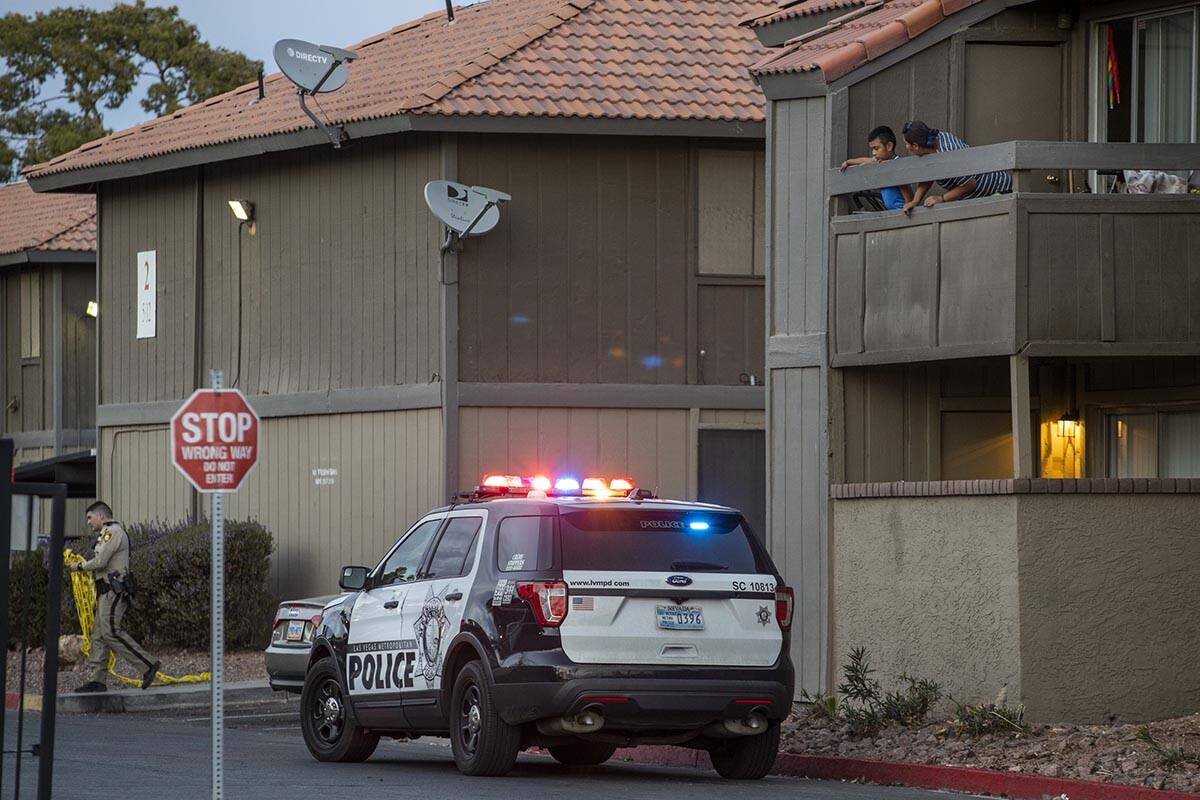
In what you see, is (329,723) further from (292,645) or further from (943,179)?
(943,179)

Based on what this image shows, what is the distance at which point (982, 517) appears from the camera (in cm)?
1469

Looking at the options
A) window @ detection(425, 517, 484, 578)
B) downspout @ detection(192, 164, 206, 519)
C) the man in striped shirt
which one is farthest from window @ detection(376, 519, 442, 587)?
downspout @ detection(192, 164, 206, 519)

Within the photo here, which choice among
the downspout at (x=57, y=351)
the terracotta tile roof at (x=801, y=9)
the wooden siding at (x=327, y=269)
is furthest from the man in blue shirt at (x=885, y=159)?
the downspout at (x=57, y=351)

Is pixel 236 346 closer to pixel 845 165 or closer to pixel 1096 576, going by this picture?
pixel 845 165

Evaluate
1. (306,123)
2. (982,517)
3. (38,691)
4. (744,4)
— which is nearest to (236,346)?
(306,123)

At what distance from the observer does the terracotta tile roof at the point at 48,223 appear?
32.1 metres

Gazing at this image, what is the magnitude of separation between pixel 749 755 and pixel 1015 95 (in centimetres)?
678

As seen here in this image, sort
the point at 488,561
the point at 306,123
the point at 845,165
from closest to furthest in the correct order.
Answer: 1. the point at 488,561
2. the point at 845,165
3. the point at 306,123

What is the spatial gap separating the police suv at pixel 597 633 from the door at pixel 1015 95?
5.52 meters

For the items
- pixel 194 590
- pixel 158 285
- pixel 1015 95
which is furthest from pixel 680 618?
pixel 158 285

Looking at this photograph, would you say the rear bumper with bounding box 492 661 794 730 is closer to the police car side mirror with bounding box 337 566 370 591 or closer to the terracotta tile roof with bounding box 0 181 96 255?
the police car side mirror with bounding box 337 566 370 591

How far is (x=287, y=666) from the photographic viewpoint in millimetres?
17344

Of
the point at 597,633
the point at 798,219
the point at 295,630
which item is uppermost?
the point at 798,219

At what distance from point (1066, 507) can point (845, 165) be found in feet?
11.7
